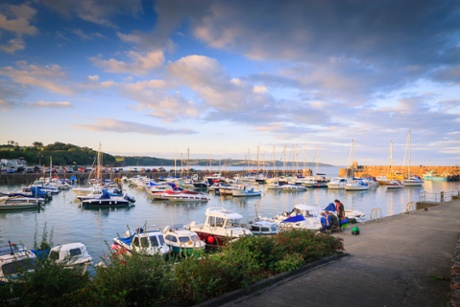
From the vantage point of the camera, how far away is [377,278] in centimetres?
896

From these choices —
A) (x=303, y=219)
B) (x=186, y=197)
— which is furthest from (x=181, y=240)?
(x=186, y=197)

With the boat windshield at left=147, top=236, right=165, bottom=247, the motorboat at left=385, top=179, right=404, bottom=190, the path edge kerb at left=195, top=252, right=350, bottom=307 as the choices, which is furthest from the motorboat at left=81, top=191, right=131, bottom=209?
the motorboat at left=385, top=179, right=404, bottom=190

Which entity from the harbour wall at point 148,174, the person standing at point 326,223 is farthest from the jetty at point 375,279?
the harbour wall at point 148,174

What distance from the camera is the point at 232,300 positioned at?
706cm

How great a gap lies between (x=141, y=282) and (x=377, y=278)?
690cm

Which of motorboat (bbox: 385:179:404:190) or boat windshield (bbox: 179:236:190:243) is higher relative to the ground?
boat windshield (bbox: 179:236:190:243)

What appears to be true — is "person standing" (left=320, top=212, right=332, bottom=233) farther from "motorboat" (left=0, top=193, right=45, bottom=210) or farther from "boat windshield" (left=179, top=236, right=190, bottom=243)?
"motorboat" (left=0, top=193, right=45, bottom=210)

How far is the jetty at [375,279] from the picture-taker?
7188 mm

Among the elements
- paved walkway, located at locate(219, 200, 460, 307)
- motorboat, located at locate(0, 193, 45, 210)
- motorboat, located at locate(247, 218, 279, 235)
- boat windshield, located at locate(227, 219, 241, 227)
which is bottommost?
motorboat, located at locate(0, 193, 45, 210)

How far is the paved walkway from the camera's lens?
7324 mm

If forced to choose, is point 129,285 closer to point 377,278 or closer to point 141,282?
point 141,282

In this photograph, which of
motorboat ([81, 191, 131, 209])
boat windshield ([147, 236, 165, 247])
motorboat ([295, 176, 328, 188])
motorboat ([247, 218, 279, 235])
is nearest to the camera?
boat windshield ([147, 236, 165, 247])

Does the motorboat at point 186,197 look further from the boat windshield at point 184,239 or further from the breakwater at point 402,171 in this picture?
the breakwater at point 402,171

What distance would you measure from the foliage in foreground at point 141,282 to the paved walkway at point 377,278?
26.8 inches
